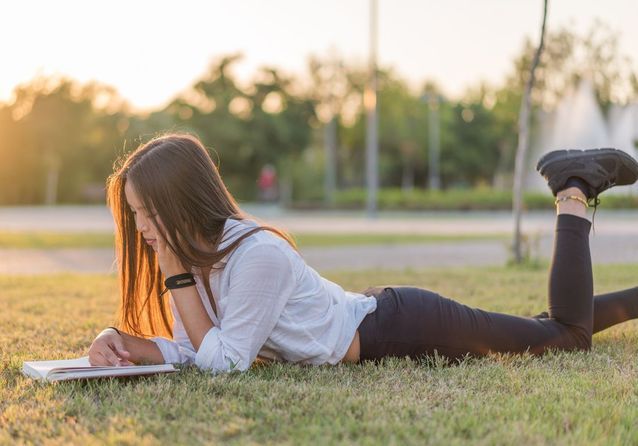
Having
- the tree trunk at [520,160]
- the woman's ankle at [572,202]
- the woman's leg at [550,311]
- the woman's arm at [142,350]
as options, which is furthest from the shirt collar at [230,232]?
the tree trunk at [520,160]

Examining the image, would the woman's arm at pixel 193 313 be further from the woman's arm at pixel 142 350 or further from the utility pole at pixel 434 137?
the utility pole at pixel 434 137

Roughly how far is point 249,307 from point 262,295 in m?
0.07

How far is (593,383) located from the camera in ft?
10.3

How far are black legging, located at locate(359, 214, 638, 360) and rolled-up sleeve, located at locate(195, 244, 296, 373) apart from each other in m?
0.52

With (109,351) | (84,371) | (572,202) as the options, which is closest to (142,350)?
(109,351)

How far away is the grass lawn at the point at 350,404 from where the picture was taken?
8.03 ft

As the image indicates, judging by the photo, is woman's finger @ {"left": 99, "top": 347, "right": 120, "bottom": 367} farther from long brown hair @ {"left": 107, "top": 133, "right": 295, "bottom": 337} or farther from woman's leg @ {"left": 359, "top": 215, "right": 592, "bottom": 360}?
woman's leg @ {"left": 359, "top": 215, "right": 592, "bottom": 360}

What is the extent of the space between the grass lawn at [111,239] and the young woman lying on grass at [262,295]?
892 centimetres

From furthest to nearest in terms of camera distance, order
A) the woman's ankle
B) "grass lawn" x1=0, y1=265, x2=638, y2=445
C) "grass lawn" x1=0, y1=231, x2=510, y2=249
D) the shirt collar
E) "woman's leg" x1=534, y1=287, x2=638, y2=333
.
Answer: "grass lawn" x1=0, y1=231, x2=510, y2=249 → "woman's leg" x1=534, y1=287, x2=638, y2=333 → the woman's ankle → the shirt collar → "grass lawn" x1=0, y1=265, x2=638, y2=445

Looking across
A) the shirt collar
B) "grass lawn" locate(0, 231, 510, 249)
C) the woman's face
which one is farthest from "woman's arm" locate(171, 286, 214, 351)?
"grass lawn" locate(0, 231, 510, 249)

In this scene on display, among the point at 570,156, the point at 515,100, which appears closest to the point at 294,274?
the point at 570,156

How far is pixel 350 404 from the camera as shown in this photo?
2754 millimetres

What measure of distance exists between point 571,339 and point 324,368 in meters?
1.20

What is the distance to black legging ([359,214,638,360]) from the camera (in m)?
3.49
